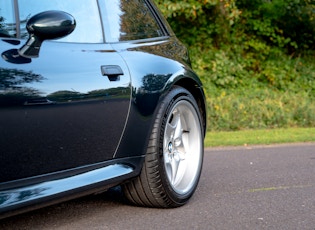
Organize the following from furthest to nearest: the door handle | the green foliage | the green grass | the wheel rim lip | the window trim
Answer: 1. the green foliage
2. the green grass
3. the wheel rim lip
4. the window trim
5. the door handle

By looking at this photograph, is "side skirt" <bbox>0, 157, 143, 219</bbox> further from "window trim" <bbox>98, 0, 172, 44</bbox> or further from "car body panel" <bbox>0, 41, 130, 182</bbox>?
"window trim" <bbox>98, 0, 172, 44</bbox>

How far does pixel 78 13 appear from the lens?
4.00 m

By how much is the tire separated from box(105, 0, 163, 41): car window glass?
18.4 inches

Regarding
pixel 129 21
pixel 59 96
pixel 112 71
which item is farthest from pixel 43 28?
pixel 129 21

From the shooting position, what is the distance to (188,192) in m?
4.60

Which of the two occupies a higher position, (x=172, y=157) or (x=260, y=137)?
(x=172, y=157)

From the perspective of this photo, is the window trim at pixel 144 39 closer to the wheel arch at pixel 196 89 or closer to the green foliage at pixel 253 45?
the wheel arch at pixel 196 89

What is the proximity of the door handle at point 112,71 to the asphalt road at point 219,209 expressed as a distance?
0.87 metres

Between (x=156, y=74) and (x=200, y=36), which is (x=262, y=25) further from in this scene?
(x=156, y=74)

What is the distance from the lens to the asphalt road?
403 cm

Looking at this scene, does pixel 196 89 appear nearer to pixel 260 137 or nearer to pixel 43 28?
pixel 43 28

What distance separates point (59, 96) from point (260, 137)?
19.4 ft

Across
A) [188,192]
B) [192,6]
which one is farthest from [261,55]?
[188,192]

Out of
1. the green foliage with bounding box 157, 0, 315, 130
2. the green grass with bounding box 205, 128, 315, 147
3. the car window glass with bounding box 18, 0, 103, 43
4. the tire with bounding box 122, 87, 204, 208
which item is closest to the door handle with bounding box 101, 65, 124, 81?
the car window glass with bounding box 18, 0, 103, 43
